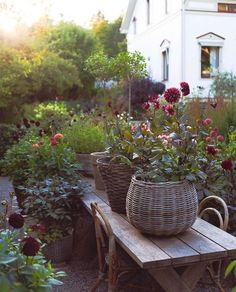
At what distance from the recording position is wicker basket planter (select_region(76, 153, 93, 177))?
4.58 metres

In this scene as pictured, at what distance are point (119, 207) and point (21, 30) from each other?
9566 millimetres

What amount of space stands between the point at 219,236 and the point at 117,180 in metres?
0.81

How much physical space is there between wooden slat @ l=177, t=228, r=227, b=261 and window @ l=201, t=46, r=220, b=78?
14107 mm

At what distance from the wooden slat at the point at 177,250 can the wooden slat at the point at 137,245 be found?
33 millimetres

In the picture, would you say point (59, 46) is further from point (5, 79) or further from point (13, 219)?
point (13, 219)

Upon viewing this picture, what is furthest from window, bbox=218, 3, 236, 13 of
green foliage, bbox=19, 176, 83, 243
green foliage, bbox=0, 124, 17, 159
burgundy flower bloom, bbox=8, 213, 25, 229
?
burgundy flower bloom, bbox=8, 213, 25, 229

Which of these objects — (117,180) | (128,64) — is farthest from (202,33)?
(117,180)

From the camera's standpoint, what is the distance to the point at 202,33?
1585 cm

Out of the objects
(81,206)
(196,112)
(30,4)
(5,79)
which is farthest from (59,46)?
(81,206)

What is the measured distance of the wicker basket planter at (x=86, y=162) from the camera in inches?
180

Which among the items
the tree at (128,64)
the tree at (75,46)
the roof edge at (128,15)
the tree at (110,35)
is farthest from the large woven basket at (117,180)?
the tree at (110,35)

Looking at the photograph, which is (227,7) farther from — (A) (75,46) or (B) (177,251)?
(B) (177,251)

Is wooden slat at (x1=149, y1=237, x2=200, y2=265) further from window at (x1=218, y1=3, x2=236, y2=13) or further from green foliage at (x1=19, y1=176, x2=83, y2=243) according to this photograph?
window at (x1=218, y1=3, x2=236, y2=13)

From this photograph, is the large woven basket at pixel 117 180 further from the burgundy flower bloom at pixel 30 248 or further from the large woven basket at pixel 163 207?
the burgundy flower bloom at pixel 30 248
